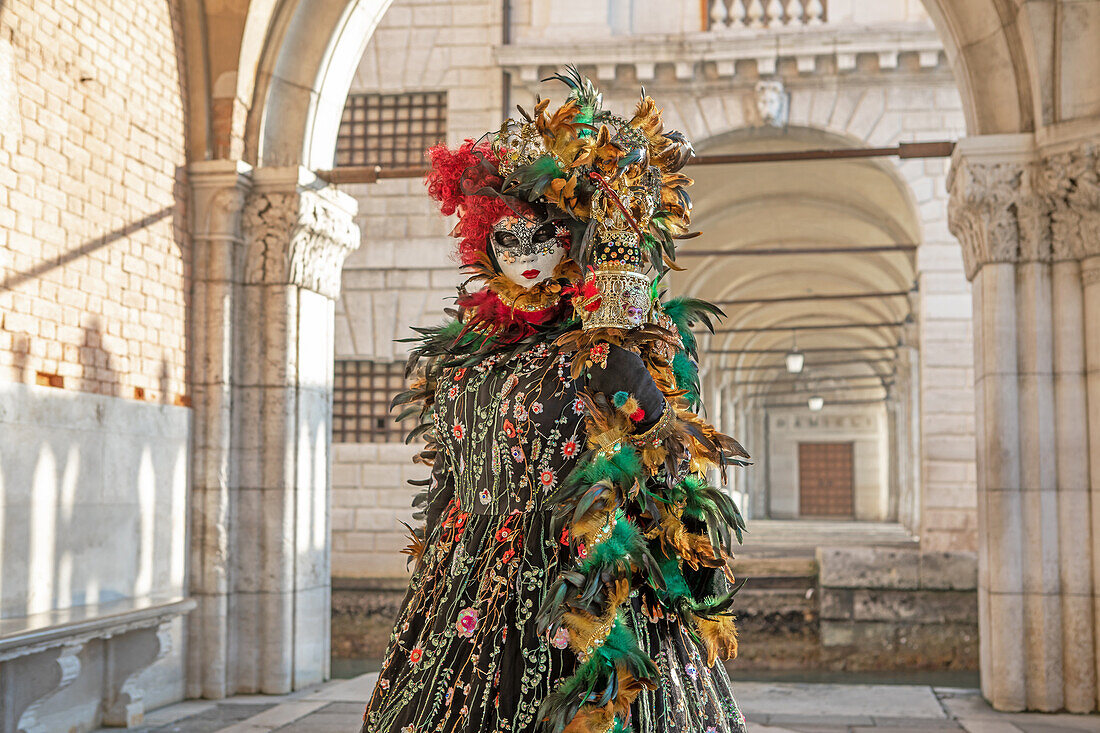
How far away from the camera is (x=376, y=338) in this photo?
14.2 metres

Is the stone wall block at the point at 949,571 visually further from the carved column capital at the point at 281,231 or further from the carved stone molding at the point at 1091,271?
the carved column capital at the point at 281,231

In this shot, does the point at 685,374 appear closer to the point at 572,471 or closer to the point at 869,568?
the point at 572,471

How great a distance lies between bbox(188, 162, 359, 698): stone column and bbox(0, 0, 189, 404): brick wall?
226 mm

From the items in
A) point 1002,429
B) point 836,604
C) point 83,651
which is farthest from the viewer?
point 836,604

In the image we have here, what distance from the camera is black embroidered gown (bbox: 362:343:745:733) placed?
8.27 ft

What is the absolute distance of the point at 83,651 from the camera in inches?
218

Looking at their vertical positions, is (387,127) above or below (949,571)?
above

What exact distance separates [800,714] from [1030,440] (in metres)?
1.97

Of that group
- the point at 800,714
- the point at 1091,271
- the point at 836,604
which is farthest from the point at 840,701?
the point at 836,604

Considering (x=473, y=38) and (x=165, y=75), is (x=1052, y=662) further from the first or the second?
(x=473, y=38)

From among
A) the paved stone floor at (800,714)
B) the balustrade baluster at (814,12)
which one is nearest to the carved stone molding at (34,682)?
the paved stone floor at (800,714)

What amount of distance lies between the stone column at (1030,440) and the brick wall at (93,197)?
4545 millimetres

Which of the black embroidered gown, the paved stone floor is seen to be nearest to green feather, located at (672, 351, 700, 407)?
the black embroidered gown

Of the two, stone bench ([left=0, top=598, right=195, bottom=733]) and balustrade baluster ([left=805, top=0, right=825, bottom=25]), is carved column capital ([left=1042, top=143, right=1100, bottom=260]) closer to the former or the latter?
stone bench ([left=0, top=598, right=195, bottom=733])
